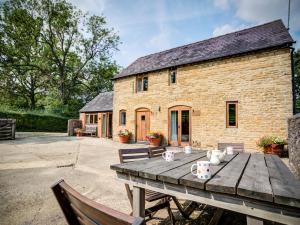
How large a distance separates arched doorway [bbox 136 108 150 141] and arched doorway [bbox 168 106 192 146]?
1.87m

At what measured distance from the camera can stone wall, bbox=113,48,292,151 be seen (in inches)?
329

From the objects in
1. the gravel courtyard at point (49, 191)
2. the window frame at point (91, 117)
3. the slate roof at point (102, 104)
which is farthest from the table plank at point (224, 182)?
the window frame at point (91, 117)

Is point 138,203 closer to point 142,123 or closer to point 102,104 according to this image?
point 142,123

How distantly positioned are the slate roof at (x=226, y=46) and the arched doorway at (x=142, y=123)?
2.86 metres

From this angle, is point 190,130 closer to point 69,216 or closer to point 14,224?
point 14,224

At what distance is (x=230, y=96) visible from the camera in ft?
31.0

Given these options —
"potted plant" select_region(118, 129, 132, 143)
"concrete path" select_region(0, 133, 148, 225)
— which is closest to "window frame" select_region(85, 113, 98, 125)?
"potted plant" select_region(118, 129, 132, 143)

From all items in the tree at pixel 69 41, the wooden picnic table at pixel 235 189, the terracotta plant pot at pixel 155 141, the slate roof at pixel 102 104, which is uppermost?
the tree at pixel 69 41

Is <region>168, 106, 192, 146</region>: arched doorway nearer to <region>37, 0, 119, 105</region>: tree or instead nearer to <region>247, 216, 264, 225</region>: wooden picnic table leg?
<region>247, 216, 264, 225</region>: wooden picnic table leg

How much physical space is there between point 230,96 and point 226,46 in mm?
3369

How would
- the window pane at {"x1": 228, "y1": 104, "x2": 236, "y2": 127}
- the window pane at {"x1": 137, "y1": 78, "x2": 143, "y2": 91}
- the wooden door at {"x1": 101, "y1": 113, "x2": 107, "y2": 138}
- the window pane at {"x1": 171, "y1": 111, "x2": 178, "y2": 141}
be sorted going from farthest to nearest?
the wooden door at {"x1": 101, "y1": 113, "x2": 107, "y2": 138} < the window pane at {"x1": 137, "y1": 78, "x2": 143, "y2": 91} < the window pane at {"x1": 171, "y1": 111, "x2": 178, "y2": 141} < the window pane at {"x1": 228, "y1": 104, "x2": 236, "y2": 127}

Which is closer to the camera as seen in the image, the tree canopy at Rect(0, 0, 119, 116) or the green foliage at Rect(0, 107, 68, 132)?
the green foliage at Rect(0, 107, 68, 132)

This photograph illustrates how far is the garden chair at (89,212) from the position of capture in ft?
2.51

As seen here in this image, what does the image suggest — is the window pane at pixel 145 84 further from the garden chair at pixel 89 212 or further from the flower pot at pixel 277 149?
the garden chair at pixel 89 212
